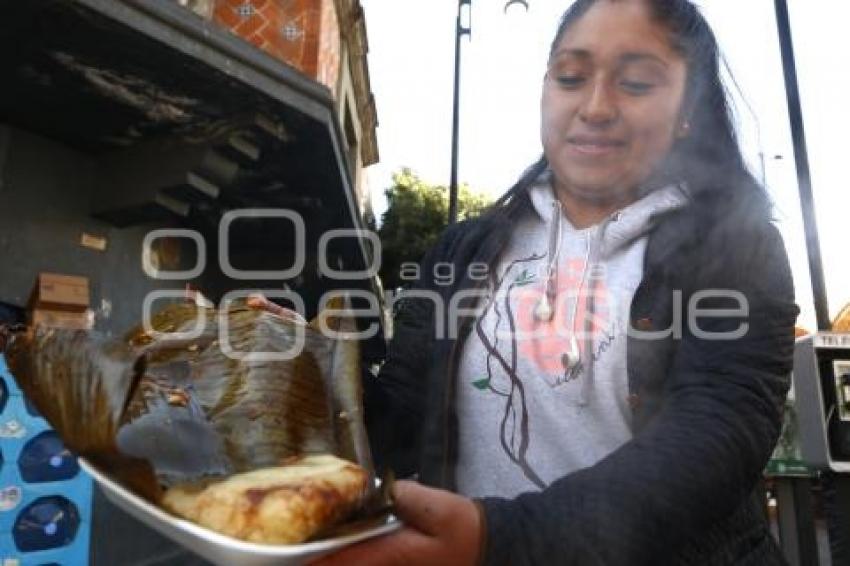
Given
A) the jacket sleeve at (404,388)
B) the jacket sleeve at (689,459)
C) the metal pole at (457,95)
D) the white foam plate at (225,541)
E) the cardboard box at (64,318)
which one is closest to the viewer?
the white foam plate at (225,541)

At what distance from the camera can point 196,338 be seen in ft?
3.62

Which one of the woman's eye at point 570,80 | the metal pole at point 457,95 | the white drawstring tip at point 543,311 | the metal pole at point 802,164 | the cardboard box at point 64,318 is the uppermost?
the metal pole at point 457,95

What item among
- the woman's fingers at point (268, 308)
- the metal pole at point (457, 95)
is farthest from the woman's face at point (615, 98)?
the metal pole at point (457, 95)

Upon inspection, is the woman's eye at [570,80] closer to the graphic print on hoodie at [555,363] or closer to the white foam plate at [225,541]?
the graphic print on hoodie at [555,363]

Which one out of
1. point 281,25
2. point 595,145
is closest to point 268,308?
point 595,145

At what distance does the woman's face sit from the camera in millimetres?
1333

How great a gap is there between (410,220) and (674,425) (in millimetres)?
16493

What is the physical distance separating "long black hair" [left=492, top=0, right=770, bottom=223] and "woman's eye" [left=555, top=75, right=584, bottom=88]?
101 millimetres

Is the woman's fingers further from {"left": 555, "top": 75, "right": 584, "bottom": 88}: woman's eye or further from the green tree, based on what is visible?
the green tree

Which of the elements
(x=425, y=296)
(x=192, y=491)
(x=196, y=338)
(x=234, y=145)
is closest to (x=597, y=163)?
(x=425, y=296)

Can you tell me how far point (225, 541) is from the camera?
755mm

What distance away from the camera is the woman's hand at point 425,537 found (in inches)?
31.2

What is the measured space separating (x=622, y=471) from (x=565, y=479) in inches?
3.0

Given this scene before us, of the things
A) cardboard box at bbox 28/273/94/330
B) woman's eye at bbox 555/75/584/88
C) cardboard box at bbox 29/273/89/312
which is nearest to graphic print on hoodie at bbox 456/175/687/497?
woman's eye at bbox 555/75/584/88
